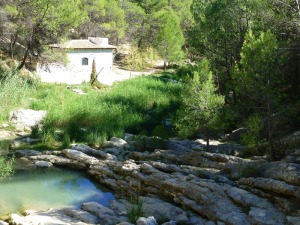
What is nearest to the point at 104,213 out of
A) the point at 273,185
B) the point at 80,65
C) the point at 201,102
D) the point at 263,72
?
the point at 273,185

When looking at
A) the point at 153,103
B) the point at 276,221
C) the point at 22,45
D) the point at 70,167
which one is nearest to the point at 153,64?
the point at 22,45

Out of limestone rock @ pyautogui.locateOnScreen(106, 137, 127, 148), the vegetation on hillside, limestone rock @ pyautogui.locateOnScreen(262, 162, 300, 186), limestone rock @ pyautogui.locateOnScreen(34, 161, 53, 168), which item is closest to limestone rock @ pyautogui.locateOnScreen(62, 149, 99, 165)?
limestone rock @ pyautogui.locateOnScreen(34, 161, 53, 168)

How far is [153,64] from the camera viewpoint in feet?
172

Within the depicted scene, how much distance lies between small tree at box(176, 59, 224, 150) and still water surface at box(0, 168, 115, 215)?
443cm

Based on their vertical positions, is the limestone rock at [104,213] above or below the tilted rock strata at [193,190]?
below

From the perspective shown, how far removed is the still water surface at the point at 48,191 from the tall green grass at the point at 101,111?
337 cm

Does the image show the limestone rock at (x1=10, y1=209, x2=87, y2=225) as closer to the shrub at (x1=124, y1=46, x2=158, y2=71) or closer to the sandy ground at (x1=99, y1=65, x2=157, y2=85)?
the sandy ground at (x1=99, y1=65, x2=157, y2=85)

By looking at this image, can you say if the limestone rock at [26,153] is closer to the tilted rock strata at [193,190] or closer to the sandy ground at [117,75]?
the tilted rock strata at [193,190]

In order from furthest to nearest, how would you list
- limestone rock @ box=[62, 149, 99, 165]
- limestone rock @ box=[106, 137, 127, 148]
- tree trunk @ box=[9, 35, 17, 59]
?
tree trunk @ box=[9, 35, 17, 59] → limestone rock @ box=[106, 137, 127, 148] → limestone rock @ box=[62, 149, 99, 165]

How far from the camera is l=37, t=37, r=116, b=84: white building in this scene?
31.4 m

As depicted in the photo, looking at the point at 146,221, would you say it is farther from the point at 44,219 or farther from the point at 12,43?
the point at 12,43

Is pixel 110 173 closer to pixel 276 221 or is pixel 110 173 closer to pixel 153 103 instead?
pixel 276 221

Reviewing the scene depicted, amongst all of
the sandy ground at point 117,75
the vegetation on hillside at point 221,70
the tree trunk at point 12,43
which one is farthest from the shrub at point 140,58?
the tree trunk at point 12,43

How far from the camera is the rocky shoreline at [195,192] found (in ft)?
30.5
